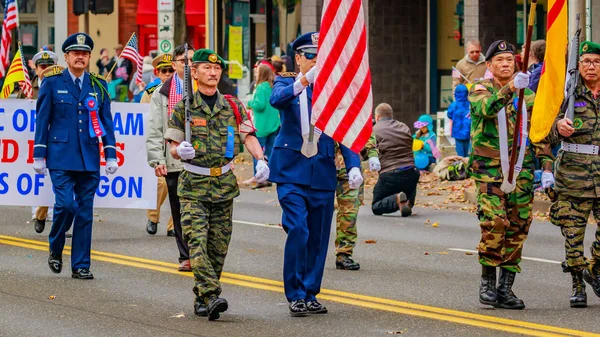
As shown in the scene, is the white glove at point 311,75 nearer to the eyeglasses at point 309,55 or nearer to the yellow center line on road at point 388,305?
the eyeglasses at point 309,55

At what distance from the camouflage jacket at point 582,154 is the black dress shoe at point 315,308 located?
2045 mm

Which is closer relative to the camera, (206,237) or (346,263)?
(206,237)

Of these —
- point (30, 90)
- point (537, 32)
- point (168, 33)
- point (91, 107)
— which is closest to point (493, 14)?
point (537, 32)

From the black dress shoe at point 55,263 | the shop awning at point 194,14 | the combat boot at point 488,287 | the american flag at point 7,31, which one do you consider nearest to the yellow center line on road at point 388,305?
the combat boot at point 488,287

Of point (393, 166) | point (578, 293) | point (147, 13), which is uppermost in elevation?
point (147, 13)

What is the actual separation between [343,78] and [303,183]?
2.69 feet

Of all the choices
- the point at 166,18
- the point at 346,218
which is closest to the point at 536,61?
the point at 346,218

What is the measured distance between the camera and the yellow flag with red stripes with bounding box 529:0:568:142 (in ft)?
34.5

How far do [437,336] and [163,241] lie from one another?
19.6 ft

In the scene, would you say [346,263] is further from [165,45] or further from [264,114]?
[165,45]

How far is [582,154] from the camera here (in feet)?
35.2

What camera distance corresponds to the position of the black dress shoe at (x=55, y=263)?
12398mm

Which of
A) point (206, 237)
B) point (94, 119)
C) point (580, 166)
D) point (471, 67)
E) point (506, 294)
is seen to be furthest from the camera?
point (471, 67)

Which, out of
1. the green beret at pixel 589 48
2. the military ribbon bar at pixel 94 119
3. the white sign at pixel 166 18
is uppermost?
the white sign at pixel 166 18
